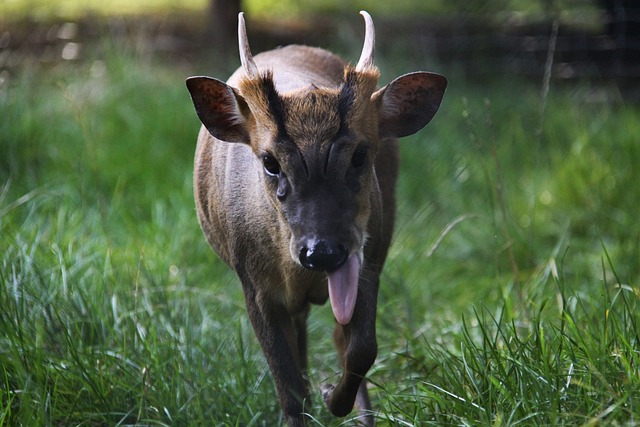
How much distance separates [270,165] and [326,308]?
180 cm

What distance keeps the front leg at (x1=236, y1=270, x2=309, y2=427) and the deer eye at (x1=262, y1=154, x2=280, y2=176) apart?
0.49 metres

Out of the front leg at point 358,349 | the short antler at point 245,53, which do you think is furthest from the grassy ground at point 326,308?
the short antler at point 245,53

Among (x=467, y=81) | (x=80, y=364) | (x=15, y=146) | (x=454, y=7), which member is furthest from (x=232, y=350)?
(x=454, y=7)

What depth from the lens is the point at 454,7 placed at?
9.23m

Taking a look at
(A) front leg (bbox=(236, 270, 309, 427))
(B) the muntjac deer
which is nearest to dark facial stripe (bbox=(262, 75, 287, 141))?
(B) the muntjac deer

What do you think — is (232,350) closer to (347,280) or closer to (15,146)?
(347,280)

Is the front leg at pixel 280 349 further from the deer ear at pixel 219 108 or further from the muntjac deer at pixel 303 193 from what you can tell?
the deer ear at pixel 219 108

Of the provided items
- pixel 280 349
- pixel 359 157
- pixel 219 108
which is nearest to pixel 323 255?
pixel 359 157

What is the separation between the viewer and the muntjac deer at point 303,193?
3.19 m

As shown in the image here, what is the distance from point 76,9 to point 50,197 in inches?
179

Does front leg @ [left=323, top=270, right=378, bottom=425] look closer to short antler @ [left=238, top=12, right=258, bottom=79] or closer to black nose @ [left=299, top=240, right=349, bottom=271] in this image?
black nose @ [left=299, top=240, right=349, bottom=271]

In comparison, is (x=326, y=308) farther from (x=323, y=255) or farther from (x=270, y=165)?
(x=323, y=255)

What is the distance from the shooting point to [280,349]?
3633 mm

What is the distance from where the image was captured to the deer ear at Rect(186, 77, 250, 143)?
139 inches
